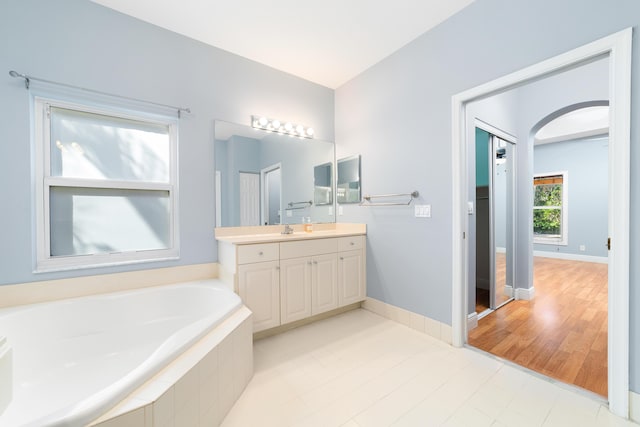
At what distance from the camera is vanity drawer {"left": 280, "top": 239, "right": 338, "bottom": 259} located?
2.25 metres

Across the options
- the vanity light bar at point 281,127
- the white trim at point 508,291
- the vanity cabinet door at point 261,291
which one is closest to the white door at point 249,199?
the vanity light bar at point 281,127

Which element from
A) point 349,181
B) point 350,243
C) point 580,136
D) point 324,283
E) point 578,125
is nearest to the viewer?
point 324,283

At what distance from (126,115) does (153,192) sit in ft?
2.04

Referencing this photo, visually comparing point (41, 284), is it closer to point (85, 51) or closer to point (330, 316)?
point (85, 51)

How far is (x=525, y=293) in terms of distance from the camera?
3.05 meters

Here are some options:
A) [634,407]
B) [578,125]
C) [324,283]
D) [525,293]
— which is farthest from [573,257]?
[324,283]

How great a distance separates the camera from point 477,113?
2.47 meters

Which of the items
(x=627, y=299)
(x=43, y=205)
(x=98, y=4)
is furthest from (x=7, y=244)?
(x=627, y=299)

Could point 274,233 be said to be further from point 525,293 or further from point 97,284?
point 525,293

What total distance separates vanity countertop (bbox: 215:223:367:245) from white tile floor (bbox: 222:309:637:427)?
33.8 inches

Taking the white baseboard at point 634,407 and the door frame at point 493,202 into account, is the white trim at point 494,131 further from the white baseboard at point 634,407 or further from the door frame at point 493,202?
the white baseboard at point 634,407

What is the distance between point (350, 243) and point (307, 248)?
1.73 feet

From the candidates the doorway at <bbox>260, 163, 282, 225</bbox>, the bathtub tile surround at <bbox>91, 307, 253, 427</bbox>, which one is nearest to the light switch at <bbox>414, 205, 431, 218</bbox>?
the doorway at <bbox>260, 163, 282, 225</bbox>

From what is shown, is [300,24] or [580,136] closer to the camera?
[300,24]
